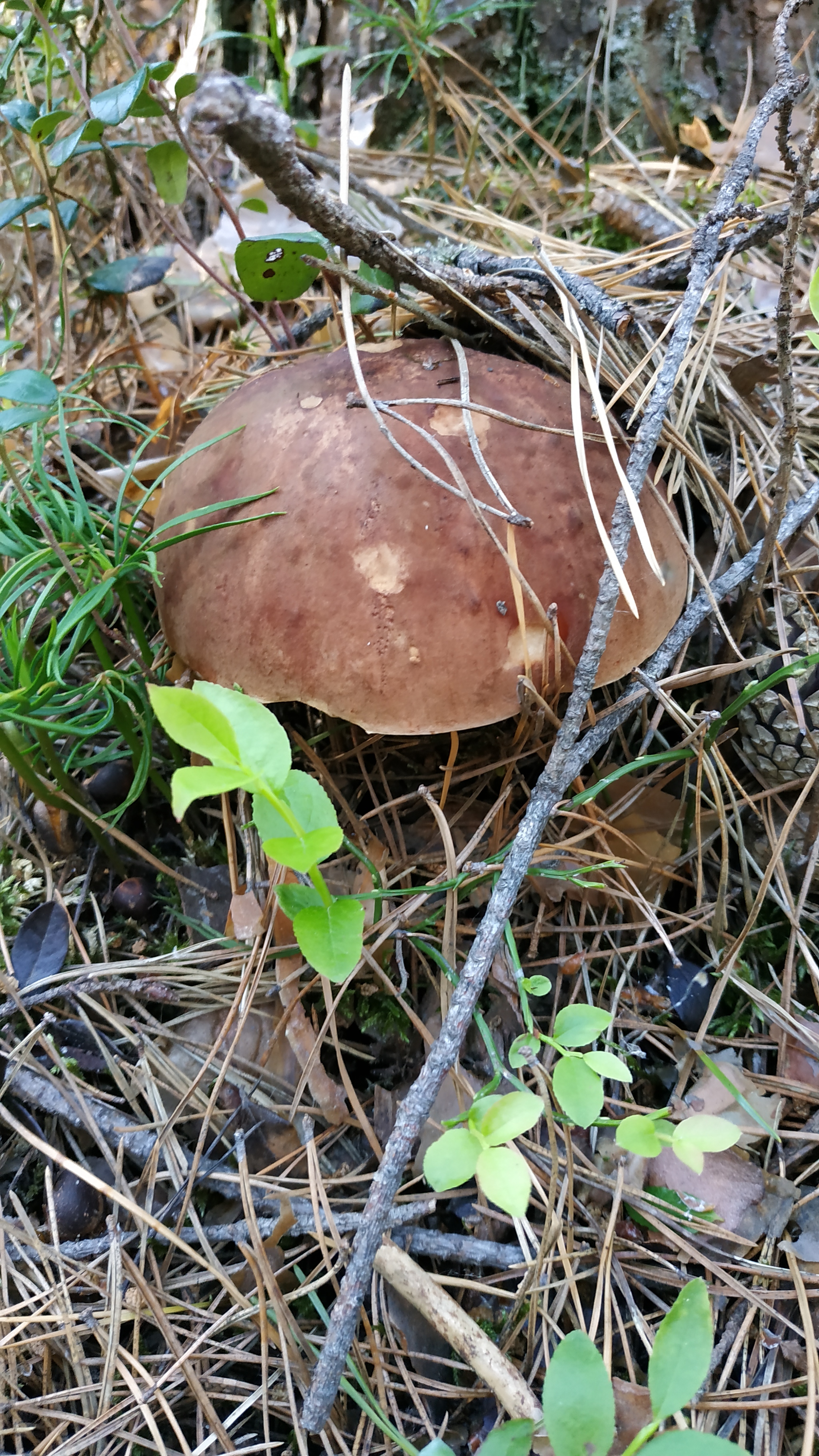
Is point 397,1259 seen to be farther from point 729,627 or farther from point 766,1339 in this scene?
point 729,627

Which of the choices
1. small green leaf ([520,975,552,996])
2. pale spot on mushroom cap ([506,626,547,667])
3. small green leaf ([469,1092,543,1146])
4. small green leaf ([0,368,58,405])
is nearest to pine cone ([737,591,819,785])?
pale spot on mushroom cap ([506,626,547,667])

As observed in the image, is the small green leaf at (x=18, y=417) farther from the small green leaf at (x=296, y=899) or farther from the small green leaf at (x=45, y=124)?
the small green leaf at (x=296, y=899)

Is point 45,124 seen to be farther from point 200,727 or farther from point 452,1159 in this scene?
point 452,1159

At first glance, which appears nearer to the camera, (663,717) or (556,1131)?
(556,1131)

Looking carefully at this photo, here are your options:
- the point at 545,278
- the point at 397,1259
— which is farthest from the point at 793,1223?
the point at 545,278

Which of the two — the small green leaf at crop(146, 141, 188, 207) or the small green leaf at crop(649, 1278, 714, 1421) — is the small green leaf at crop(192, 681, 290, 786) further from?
the small green leaf at crop(146, 141, 188, 207)

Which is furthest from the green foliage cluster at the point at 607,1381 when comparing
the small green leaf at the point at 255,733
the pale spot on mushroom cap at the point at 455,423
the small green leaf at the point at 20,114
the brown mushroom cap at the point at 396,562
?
the small green leaf at the point at 20,114
